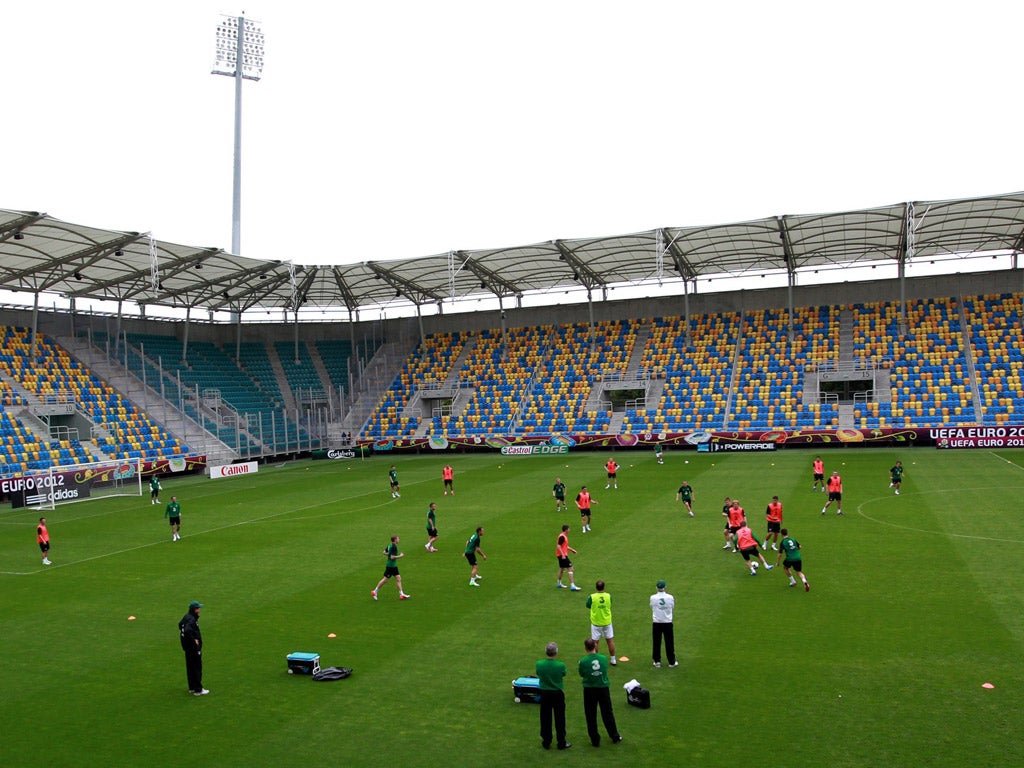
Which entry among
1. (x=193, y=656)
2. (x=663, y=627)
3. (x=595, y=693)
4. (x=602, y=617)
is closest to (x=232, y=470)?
(x=193, y=656)

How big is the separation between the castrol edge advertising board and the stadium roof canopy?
12.0m

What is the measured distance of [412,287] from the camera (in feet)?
210

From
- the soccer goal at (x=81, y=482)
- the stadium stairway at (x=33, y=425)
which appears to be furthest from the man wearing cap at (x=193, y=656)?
the stadium stairway at (x=33, y=425)

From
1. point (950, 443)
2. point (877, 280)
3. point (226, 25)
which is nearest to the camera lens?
point (950, 443)

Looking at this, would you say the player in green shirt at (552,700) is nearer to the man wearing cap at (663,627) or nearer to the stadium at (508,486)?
the stadium at (508,486)

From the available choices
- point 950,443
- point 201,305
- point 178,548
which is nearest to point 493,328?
point 201,305

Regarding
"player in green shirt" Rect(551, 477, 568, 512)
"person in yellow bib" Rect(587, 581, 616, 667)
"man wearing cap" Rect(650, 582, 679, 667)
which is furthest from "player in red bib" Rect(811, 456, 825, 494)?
"person in yellow bib" Rect(587, 581, 616, 667)

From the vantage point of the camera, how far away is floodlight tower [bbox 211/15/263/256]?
2682 inches

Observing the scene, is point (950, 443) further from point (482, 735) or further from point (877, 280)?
point (482, 735)

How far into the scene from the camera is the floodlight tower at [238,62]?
68125mm

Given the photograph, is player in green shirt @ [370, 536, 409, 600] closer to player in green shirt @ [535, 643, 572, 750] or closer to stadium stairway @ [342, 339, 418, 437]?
player in green shirt @ [535, 643, 572, 750]

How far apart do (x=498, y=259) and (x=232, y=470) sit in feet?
72.9

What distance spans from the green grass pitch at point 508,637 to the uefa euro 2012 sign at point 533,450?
23868 mm

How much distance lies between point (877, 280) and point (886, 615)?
162ft
